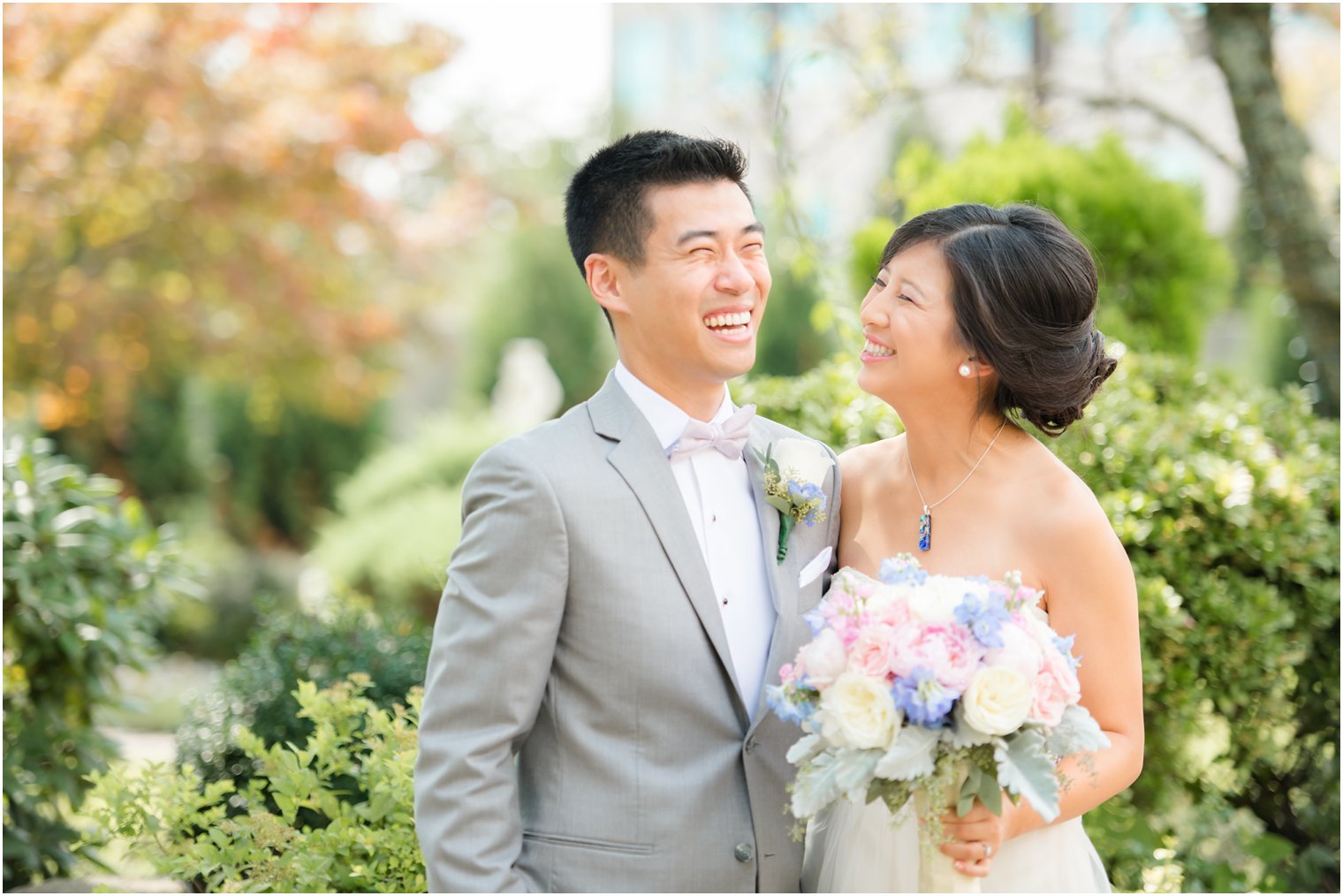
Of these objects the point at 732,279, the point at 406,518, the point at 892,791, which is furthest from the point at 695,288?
the point at 406,518

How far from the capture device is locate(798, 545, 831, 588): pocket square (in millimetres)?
2615

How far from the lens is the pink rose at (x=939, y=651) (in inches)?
79.7

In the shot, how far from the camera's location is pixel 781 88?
5.27 meters

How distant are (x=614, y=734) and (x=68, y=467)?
3.51 m

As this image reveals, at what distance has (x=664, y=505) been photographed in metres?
2.44

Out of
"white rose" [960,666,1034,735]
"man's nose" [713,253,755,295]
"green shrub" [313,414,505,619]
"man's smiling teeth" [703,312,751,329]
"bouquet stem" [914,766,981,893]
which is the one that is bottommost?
"green shrub" [313,414,505,619]

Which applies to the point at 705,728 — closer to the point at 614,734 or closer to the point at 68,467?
the point at 614,734

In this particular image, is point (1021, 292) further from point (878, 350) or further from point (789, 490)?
point (789, 490)

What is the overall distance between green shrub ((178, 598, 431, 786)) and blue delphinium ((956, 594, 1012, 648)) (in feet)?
7.70

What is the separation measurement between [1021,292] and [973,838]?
122 centimetres

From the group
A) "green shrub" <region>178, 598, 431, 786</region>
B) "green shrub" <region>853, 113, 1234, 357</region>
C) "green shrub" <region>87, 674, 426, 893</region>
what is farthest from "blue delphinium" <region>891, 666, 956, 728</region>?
"green shrub" <region>853, 113, 1234, 357</region>

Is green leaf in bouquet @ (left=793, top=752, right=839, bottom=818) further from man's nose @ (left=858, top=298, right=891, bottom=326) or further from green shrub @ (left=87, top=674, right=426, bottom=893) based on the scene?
green shrub @ (left=87, top=674, right=426, bottom=893)

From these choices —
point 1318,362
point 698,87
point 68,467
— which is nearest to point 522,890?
point 68,467

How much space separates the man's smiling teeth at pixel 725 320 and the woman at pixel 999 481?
45 cm
